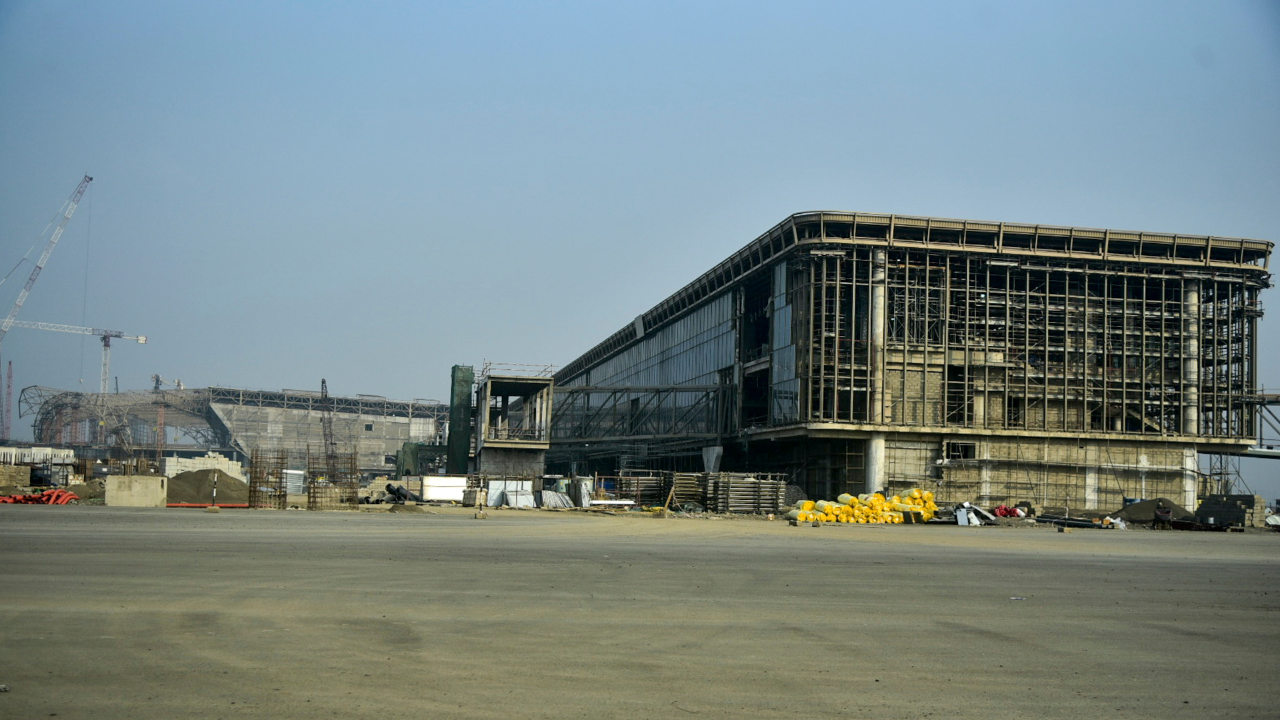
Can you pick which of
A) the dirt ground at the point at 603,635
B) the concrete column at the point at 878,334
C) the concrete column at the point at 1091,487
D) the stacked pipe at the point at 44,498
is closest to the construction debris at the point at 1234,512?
the concrete column at the point at 1091,487

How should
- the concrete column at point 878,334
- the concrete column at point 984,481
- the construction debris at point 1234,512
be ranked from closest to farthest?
the construction debris at point 1234,512 < the concrete column at point 878,334 < the concrete column at point 984,481

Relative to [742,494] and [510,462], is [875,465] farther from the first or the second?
[510,462]

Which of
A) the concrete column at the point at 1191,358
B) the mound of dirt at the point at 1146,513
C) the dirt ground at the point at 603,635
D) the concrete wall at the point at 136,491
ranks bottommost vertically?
the mound of dirt at the point at 1146,513

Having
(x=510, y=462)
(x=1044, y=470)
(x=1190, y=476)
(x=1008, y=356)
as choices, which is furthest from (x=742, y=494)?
(x=1190, y=476)

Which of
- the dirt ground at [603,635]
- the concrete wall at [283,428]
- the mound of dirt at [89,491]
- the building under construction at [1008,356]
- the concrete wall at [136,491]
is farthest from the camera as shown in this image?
the concrete wall at [283,428]

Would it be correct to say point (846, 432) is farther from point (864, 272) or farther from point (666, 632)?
point (666, 632)

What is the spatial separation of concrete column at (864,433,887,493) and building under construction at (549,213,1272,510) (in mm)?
93

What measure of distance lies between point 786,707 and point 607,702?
1.57 m

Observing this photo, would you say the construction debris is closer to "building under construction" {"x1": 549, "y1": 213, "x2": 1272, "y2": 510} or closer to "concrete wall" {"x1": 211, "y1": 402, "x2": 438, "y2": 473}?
"building under construction" {"x1": 549, "y1": 213, "x2": 1272, "y2": 510}

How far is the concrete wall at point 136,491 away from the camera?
4778cm

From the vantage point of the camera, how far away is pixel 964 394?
6644cm

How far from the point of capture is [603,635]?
12.1 meters

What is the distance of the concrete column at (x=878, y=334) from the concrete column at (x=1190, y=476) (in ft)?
67.9

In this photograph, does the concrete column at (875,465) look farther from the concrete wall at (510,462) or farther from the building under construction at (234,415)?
the building under construction at (234,415)
